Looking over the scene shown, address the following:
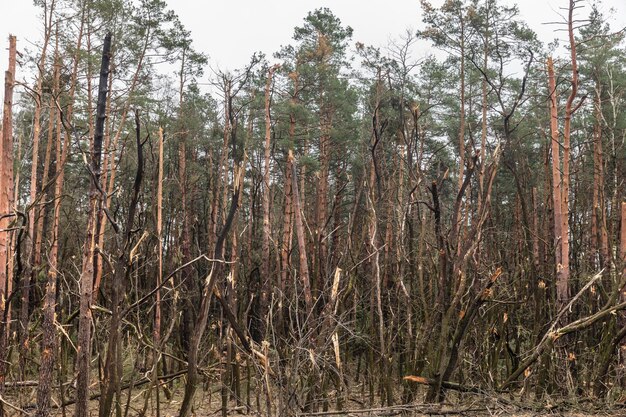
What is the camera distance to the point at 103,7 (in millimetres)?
15070

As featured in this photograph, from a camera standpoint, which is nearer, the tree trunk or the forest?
the tree trunk

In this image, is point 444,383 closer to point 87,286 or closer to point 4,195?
point 87,286

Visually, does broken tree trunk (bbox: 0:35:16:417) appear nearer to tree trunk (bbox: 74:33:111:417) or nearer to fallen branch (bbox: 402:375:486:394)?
tree trunk (bbox: 74:33:111:417)

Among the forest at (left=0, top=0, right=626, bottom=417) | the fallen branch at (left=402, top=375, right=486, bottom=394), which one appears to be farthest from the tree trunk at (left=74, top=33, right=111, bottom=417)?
the fallen branch at (left=402, top=375, right=486, bottom=394)

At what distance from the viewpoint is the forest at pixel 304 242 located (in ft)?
21.9

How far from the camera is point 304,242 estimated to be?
8.58 metres

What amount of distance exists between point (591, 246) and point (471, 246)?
9385mm

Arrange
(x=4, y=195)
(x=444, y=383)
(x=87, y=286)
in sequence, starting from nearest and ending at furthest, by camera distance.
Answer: (x=87, y=286) < (x=4, y=195) < (x=444, y=383)

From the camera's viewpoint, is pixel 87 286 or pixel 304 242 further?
pixel 304 242

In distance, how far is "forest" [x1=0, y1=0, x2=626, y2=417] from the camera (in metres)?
6.68

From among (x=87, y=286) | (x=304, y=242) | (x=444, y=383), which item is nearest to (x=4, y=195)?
(x=87, y=286)

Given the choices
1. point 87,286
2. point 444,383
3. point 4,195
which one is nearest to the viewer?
point 87,286

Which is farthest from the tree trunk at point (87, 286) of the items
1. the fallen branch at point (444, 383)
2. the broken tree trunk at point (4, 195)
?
the fallen branch at point (444, 383)

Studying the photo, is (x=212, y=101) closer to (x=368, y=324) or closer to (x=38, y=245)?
(x=38, y=245)
